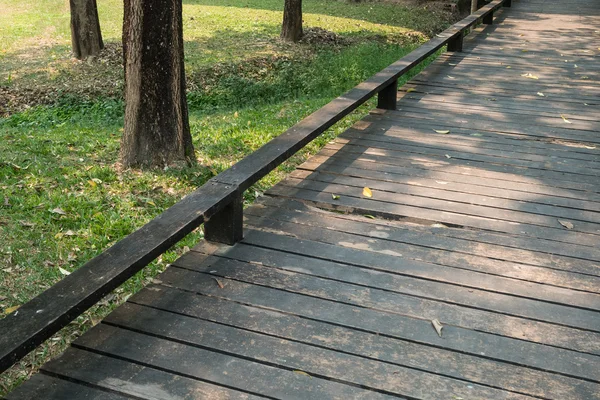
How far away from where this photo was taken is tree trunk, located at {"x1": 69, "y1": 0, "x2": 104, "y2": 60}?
11.8 metres

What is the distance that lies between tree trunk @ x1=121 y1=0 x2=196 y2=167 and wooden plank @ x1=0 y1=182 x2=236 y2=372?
7.46 ft

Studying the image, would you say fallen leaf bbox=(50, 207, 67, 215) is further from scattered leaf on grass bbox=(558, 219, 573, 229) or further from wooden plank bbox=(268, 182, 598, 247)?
scattered leaf on grass bbox=(558, 219, 573, 229)

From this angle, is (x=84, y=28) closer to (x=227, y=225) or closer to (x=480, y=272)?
(x=227, y=225)

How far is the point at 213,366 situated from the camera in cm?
288

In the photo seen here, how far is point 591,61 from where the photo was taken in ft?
31.4

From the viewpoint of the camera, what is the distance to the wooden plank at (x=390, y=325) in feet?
9.71

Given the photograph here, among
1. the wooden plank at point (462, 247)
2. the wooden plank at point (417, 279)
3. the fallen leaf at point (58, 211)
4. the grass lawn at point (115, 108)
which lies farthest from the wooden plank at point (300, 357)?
the fallen leaf at point (58, 211)

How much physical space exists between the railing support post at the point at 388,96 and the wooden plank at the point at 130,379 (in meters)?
4.44

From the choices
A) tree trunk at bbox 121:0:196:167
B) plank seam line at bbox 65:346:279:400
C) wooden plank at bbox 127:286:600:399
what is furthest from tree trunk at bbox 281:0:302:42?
plank seam line at bbox 65:346:279:400

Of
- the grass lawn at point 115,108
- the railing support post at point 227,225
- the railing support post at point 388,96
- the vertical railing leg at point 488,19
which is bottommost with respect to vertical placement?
the grass lawn at point 115,108

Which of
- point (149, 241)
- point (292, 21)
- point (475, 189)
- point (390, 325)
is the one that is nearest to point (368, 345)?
point (390, 325)

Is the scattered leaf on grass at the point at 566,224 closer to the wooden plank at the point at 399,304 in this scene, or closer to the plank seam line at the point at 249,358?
the wooden plank at the point at 399,304

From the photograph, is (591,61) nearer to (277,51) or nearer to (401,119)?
(401,119)

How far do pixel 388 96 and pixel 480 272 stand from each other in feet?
11.2
